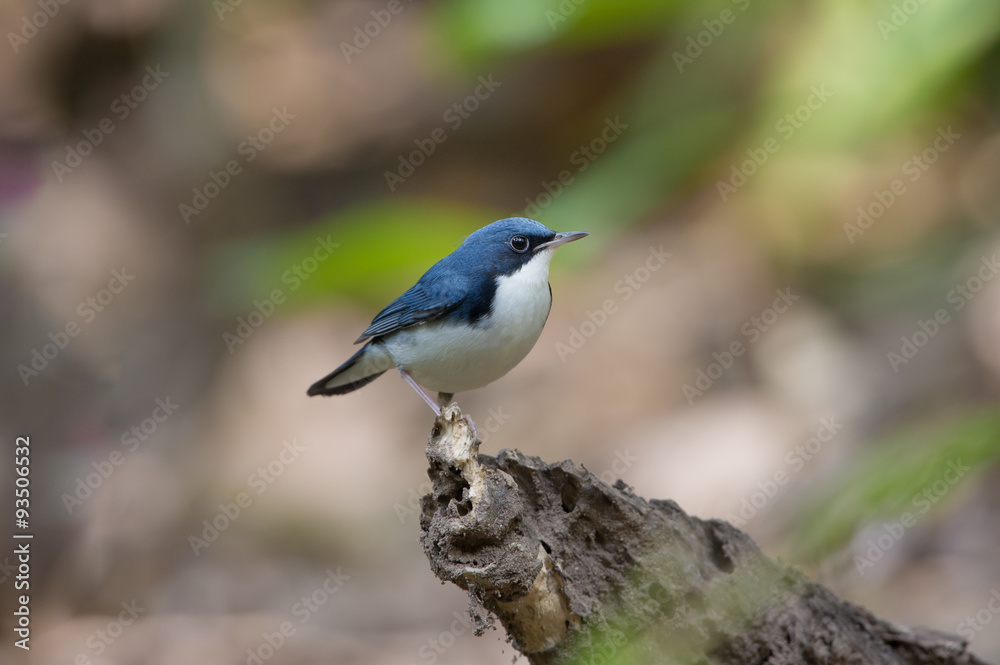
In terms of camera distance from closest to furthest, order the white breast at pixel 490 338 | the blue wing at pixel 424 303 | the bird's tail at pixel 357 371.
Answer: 1. the white breast at pixel 490 338
2. the blue wing at pixel 424 303
3. the bird's tail at pixel 357 371

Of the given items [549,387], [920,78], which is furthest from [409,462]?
[920,78]

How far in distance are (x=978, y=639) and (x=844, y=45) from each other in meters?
3.72

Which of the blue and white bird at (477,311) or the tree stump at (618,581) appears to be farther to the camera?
the blue and white bird at (477,311)

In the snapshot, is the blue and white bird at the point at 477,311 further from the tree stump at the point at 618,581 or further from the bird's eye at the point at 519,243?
the tree stump at the point at 618,581

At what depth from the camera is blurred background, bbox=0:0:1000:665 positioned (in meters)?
4.82

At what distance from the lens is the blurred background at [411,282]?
4.82 m

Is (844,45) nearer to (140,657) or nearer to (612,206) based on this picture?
(612,206)

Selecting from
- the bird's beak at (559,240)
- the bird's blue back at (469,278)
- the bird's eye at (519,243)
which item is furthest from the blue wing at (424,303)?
the bird's beak at (559,240)

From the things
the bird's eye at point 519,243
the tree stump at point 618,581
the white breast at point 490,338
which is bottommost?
the tree stump at point 618,581

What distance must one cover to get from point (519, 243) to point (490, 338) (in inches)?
24.0

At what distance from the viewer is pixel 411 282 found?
526cm

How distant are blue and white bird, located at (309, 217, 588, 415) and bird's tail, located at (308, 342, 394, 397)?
164 millimetres

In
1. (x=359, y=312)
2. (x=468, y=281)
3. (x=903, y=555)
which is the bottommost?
(x=903, y=555)

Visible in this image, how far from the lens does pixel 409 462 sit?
332 inches
